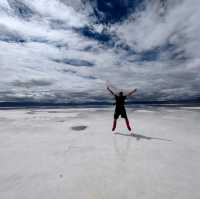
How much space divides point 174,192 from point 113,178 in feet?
3.46

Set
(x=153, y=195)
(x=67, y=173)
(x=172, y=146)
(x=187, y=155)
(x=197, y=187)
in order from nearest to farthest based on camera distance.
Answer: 1. (x=153, y=195)
2. (x=197, y=187)
3. (x=67, y=173)
4. (x=187, y=155)
5. (x=172, y=146)

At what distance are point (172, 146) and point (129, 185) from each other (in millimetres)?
2647

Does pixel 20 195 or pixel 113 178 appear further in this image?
pixel 113 178

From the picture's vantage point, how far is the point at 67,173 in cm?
285

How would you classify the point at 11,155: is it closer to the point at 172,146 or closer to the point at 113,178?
the point at 113,178

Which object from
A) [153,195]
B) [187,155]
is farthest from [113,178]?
[187,155]

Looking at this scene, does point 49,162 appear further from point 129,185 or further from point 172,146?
point 172,146

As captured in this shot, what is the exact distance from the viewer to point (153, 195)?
7.23 feet

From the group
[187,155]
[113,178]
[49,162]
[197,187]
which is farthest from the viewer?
[187,155]

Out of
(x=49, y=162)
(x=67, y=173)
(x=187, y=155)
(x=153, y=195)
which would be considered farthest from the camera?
(x=187, y=155)

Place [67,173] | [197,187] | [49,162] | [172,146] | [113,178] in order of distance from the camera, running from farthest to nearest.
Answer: [172,146]
[49,162]
[67,173]
[113,178]
[197,187]

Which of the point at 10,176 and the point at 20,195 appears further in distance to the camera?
the point at 10,176

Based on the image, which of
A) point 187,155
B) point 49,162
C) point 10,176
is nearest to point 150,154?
point 187,155

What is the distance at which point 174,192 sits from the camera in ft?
7.41
